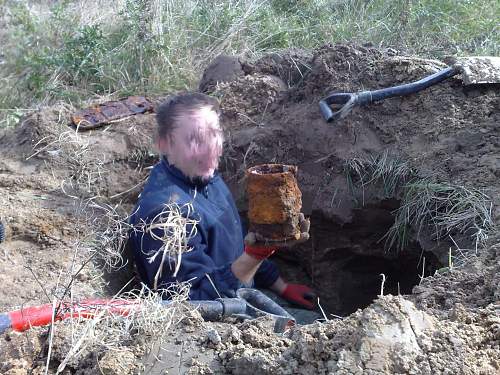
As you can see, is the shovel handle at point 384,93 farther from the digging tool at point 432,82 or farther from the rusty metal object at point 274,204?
the rusty metal object at point 274,204

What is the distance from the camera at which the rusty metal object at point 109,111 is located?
383 centimetres

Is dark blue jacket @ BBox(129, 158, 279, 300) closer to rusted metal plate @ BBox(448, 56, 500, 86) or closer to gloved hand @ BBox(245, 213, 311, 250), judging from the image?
gloved hand @ BBox(245, 213, 311, 250)

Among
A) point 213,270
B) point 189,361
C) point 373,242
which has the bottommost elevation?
point 373,242

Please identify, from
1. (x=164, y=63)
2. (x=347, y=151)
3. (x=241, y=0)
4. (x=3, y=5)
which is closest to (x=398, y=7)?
(x=241, y=0)

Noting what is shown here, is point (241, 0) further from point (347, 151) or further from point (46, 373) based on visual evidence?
point (46, 373)

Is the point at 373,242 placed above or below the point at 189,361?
below

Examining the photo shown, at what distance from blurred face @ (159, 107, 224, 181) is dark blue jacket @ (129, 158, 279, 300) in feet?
0.15

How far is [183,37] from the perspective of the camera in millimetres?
5160

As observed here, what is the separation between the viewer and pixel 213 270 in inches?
107

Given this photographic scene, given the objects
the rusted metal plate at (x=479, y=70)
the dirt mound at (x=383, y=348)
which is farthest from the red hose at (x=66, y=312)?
the rusted metal plate at (x=479, y=70)

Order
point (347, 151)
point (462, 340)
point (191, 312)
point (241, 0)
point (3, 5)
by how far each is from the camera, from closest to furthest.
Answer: point (462, 340)
point (191, 312)
point (347, 151)
point (241, 0)
point (3, 5)

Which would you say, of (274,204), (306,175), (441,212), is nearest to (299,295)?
(306,175)

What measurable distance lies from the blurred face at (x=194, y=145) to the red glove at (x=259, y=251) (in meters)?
0.50

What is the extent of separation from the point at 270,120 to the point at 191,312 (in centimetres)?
178
